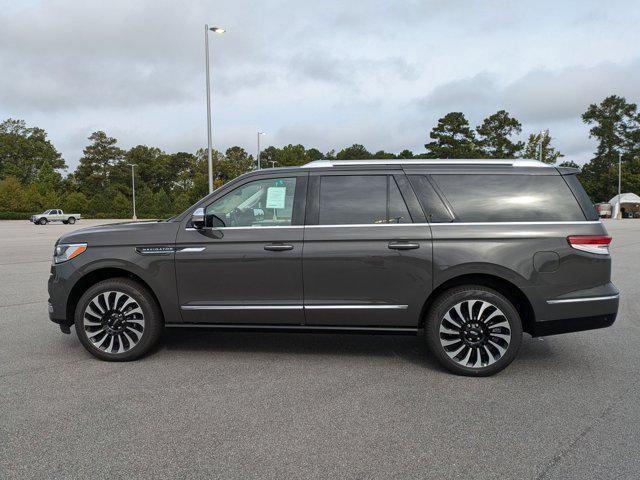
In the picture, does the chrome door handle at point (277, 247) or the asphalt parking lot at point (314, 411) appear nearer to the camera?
the asphalt parking lot at point (314, 411)

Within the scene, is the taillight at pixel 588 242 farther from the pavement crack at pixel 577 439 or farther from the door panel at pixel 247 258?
the door panel at pixel 247 258

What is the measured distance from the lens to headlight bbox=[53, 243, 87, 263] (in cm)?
490

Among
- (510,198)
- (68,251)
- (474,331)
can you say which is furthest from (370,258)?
(68,251)

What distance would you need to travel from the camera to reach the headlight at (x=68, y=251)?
193 inches

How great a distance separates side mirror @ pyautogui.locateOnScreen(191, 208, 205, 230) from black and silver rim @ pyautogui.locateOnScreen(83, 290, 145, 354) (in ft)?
3.01

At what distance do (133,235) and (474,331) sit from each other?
10.4 feet

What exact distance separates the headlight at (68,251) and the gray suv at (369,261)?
1cm

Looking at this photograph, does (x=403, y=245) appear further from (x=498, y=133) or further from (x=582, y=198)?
(x=498, y=133)

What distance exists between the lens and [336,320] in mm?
4586

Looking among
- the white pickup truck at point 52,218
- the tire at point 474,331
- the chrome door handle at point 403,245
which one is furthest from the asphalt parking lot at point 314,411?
the white pickup truck at point 52,218

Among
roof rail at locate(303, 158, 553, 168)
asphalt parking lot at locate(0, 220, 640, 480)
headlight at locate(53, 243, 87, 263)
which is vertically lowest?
asphalt parking lot at locate(0, 220, 640, 480)

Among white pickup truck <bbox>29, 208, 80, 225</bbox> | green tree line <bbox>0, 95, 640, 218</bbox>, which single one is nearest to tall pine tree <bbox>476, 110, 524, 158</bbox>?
green tree line <bbox>0, 95, 640, 218</bbox>

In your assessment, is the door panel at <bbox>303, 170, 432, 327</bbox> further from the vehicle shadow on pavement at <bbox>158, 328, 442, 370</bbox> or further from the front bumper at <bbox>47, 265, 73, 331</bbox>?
the front bumper at <bbox>47, 265, 73, 331</bbox>

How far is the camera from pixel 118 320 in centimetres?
486
